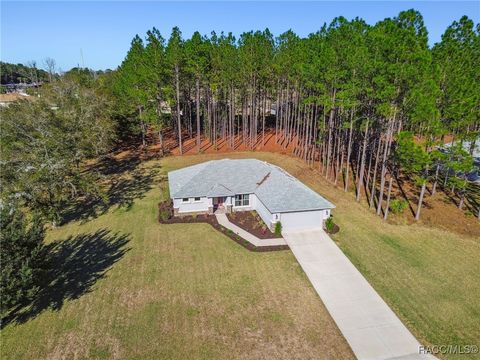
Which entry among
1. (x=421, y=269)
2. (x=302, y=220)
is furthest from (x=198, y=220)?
(x=421, y=269)

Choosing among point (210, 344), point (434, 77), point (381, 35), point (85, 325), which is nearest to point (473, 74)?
point (434, 77)

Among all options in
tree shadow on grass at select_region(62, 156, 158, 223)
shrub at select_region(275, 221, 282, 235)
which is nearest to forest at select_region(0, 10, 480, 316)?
tree shadow on grass at select_region(62, 156, 158, 223)

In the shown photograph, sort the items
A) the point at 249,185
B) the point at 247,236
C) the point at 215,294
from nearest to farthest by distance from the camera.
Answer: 1. the point at 215,294
2. the point at 247,236
3. the point at 249,185

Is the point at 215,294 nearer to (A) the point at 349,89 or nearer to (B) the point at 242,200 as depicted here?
(B) the point at 242,200

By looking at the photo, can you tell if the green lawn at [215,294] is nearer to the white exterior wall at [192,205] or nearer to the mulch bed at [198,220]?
the mulch bed at [198,220]

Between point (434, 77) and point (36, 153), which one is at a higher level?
point (434, 77)

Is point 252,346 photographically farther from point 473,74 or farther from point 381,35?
point 473,74
